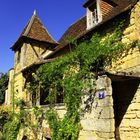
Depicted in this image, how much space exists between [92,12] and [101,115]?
6822 millimetres

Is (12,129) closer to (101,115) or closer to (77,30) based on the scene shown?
(77,30)

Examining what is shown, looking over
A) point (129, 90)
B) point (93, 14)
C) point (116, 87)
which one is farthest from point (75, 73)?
point (93, 14)

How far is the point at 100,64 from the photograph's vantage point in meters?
10.0

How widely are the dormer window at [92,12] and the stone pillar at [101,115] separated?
5242 mm

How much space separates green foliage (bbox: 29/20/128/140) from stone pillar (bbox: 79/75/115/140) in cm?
46

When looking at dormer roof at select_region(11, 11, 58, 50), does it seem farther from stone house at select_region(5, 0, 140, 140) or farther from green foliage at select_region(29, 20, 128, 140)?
green foliage at select_region(29, 20, 128, 140)

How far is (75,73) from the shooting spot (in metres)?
10.1

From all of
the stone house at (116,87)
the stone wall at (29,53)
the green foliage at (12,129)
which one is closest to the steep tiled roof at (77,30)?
the stone house at (116,87)

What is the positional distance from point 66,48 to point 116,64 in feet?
14.2

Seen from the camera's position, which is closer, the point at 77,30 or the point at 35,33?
the point at 77,30

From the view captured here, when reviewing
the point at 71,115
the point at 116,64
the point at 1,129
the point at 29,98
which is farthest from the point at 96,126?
the point at 1,129

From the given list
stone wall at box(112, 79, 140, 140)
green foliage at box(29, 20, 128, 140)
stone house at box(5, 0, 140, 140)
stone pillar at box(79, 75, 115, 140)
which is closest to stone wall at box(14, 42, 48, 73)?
stone house at box(5, 0, 140, 140)

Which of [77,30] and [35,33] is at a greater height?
[35,33]

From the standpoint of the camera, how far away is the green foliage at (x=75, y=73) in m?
→ 8.55
